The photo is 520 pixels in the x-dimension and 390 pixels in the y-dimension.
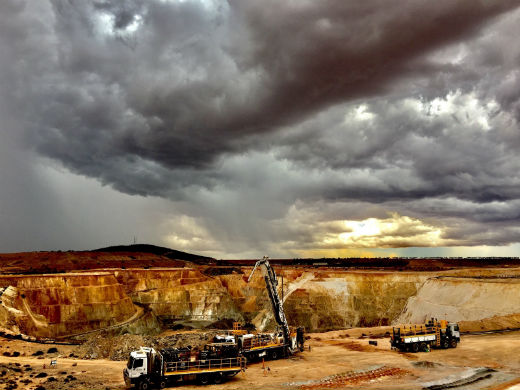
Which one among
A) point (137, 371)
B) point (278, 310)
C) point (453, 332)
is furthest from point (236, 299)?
point (137, 371)

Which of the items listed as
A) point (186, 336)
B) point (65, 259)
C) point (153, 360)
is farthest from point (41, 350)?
point (65, 259)

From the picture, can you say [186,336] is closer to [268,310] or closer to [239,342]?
[239,342]

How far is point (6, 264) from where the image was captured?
114250 mm

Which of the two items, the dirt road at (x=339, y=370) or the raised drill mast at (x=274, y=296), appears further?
the raised drill mast at (x=274, y=296)

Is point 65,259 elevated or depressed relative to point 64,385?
elevated

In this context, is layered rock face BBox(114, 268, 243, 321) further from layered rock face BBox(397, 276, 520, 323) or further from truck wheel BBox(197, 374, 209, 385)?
truck wheel BBox(197, 374, 209, 385)

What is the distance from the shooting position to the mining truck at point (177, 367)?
25.3m

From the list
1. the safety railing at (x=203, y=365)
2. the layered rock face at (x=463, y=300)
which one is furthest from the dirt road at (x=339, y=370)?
the layered rock face at (x=463, y=300)

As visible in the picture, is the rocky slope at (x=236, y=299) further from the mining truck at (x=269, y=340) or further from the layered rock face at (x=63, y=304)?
the mining truck at (x=269, y=340)

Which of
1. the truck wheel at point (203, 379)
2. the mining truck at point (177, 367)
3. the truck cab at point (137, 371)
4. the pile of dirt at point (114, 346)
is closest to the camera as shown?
the truck cab at point (137, 371)

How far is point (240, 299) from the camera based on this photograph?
90.5m

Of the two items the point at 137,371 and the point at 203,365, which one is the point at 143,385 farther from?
the point at 203,365

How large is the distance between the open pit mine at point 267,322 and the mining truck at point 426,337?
87 centimetres

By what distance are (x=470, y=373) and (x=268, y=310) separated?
53.8 metres
